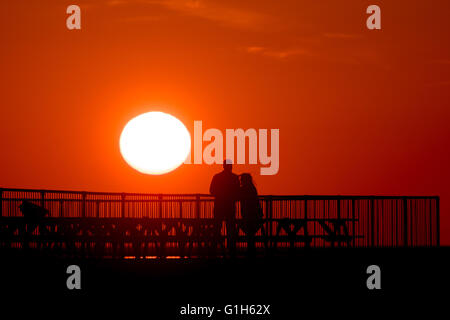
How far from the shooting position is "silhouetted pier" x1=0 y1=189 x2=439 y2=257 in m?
25.3

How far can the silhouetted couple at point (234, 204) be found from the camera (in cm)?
2498

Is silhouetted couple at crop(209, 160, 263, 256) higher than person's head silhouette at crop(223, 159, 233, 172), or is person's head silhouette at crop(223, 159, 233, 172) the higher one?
person's head silhouette at crop(223, 159, 233, 172)

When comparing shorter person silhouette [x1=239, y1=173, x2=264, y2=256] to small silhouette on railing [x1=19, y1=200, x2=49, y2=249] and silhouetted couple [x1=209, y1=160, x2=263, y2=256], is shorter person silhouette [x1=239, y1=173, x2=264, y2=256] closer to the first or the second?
silhouetted couple [x1=209, y1=160, x2=263, y2=256]

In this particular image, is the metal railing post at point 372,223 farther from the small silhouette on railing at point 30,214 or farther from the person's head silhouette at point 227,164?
the small silhouette on railing at point 30,214

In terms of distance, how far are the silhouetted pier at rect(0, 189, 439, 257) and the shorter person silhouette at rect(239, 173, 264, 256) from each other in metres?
0.43

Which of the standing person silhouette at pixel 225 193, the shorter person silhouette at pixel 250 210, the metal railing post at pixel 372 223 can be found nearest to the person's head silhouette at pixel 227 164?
the standing person silhouette at pixel 225 193

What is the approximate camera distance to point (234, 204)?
25.4m

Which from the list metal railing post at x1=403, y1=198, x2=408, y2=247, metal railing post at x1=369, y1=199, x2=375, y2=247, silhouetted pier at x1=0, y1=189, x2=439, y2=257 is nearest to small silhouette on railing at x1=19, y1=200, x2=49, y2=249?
silhouetted pier at x1=0, y1=189, x2=439, y2=257
